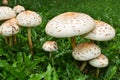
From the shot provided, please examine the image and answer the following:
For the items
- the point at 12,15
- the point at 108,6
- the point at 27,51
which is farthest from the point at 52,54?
the point at 108,6

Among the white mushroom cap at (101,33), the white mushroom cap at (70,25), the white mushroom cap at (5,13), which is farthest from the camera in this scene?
the white mushroom cap at (5,13)

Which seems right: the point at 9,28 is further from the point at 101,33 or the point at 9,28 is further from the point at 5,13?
the point at 101,33

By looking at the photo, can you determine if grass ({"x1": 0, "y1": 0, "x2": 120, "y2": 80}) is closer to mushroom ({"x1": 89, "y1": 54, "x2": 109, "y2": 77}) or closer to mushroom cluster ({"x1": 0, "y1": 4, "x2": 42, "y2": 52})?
mushroom ({"x1": 89, "y1": 54, "x2": 109, "y2": 77})

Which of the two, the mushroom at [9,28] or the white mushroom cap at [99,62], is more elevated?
the mushroom at [9,28]

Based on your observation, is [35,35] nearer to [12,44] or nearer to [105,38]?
[12,44]

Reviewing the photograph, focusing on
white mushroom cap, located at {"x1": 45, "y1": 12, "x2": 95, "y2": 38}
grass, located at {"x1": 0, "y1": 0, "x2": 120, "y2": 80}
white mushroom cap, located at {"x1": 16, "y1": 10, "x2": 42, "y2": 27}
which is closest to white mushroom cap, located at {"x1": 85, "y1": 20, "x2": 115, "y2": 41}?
white mushroom cap, located at {"x1": 45, "y1": 12, "x2": 95, "y2": 38}

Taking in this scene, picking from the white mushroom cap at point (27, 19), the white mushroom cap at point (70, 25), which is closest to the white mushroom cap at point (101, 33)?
the white mushroom cap at point (70, 25)

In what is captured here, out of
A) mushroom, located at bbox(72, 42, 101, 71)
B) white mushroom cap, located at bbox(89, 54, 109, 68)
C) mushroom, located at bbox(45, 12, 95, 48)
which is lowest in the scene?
white mushroom cap, located at bbox(89, 54, 109, 68)

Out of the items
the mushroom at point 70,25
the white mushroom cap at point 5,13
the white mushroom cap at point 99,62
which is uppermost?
the mushroom at point 70,25

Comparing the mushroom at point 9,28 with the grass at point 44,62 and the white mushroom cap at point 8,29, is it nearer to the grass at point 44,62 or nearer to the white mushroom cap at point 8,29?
the white mushroom cap at point 8,29

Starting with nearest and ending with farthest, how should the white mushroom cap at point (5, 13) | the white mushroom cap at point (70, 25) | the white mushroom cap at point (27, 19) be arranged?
the white mushroom cap at point (70, 25) < the white mushroom cap at point (27, 19) < the white mushroom cap at point (5, 13)
